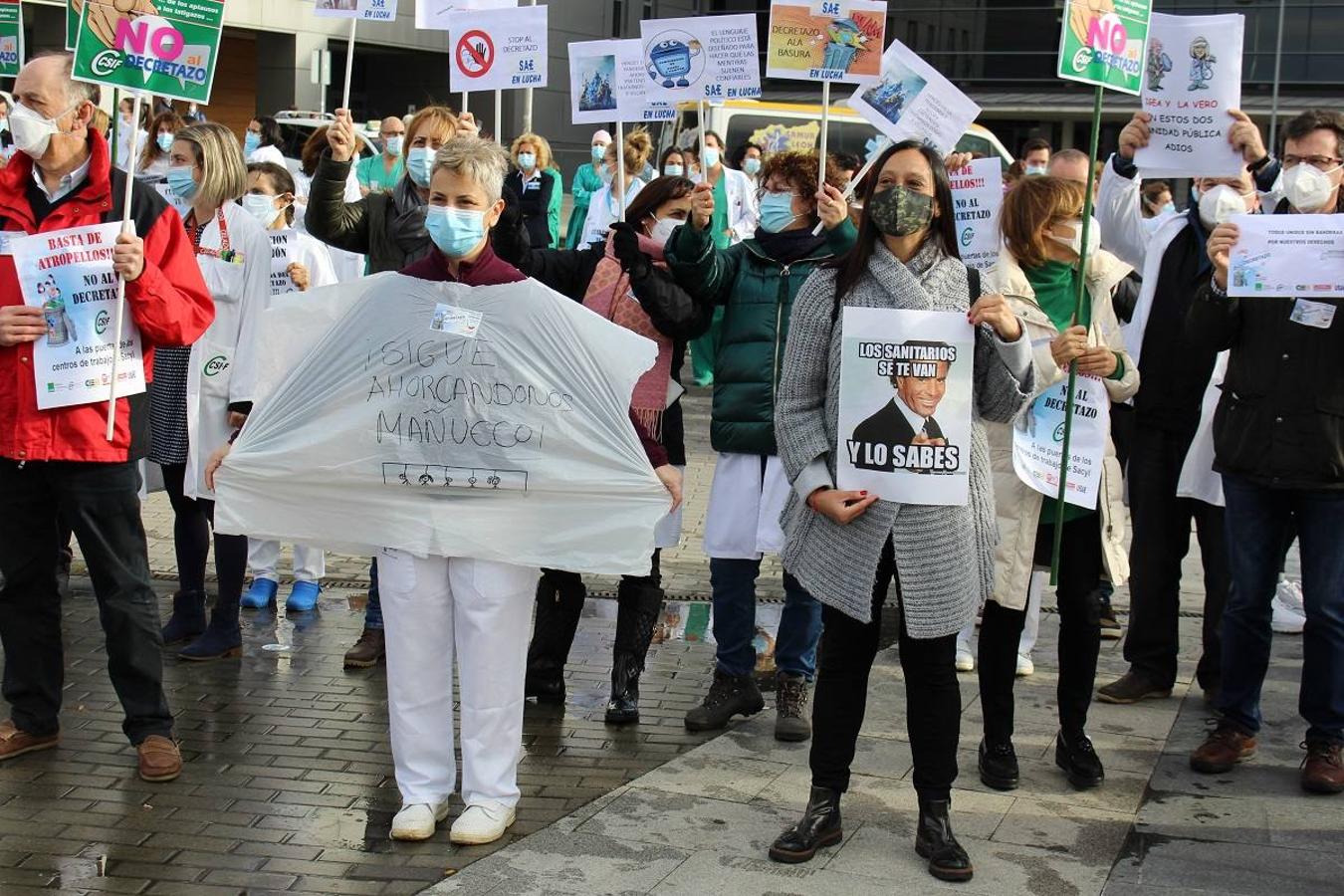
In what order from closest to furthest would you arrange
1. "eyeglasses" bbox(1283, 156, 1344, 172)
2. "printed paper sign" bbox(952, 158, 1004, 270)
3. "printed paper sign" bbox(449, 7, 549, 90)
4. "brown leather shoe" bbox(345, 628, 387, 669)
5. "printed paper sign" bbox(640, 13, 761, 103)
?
1. "eyeglasses" bbox(1283, 156, 1344, 172)
2. "brown leather shoe" bbox(345, 628, 387, 669)
3. "printed paper sign" bbox(952, 158, 1004, 270)
4. "printed paper sign" bbox(640, 13, 761, 103)
5. "printed paper sign" bbox(449, 7, 549, 90)

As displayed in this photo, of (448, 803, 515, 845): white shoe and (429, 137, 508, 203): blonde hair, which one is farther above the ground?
(429, 137, 508, 203): blonde hair

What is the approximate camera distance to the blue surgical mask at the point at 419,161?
6848 millimetres

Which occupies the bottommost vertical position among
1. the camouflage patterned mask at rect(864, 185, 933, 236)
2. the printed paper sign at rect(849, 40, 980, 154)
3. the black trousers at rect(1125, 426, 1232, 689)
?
the black trousers at rect(1125, 426, 1232, 689)

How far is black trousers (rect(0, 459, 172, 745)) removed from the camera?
5504mm

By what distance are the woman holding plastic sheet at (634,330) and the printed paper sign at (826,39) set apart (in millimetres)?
1259

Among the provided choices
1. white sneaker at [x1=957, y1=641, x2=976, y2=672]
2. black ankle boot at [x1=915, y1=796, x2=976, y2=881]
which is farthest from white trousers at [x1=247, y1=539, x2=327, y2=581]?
black ankle boot at [x1=915, y1=796, x2=976, y2=881]

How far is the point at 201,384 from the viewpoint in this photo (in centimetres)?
720

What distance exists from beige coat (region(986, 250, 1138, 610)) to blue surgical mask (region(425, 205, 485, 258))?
1.65 meters

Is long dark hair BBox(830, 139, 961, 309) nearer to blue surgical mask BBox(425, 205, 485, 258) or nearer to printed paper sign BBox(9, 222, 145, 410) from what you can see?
blue surgical mask BBox(425, 205, 485, 258)

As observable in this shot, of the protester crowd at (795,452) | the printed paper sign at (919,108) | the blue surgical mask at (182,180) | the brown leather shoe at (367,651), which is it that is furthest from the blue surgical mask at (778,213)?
the blue surgical mask at (182,180)

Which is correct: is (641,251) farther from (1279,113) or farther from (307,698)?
(1279,113)

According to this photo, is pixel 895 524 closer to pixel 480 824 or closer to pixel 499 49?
pixel 480 824

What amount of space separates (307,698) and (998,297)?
10.7 ft

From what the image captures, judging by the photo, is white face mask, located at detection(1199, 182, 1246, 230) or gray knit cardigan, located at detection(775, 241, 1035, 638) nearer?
gray knit cardigan, located at detection(775, 241, 1035, 638)
